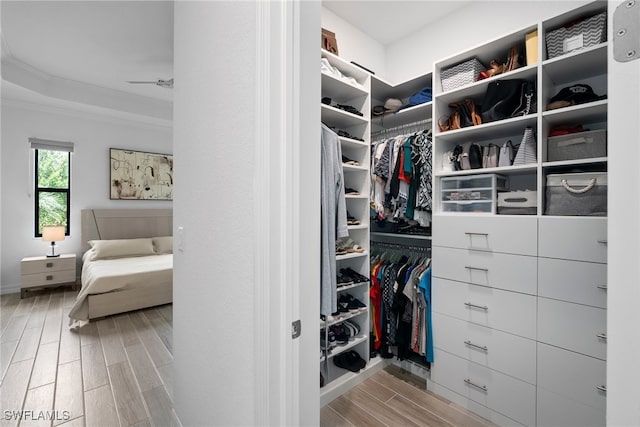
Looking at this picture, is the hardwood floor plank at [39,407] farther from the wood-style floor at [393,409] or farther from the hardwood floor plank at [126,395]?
the wood-style floor at [393,409]

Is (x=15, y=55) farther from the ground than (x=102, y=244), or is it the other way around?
(x=15, y=55)

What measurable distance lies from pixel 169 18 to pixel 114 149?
294 cm

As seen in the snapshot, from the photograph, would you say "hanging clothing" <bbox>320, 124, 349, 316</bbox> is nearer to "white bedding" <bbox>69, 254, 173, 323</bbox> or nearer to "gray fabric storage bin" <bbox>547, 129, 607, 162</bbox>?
"gray fabric storage bin" <bbox>547, 129, 607, 162</bbox>

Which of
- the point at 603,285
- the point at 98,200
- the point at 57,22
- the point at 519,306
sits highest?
the point at 57,22

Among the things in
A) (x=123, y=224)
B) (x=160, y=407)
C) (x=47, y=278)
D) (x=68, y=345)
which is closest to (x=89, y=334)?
(x=68, y=345)

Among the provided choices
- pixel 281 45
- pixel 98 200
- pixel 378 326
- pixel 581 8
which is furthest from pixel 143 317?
pixel 581 8

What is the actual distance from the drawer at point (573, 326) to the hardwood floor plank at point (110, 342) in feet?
9.80

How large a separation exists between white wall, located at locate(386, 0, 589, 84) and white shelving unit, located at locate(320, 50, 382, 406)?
2.26ft

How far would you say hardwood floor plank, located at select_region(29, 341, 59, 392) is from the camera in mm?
2033

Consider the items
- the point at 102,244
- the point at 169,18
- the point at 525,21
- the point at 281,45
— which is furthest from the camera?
the point at 102,244

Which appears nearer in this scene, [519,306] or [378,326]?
[519,306]

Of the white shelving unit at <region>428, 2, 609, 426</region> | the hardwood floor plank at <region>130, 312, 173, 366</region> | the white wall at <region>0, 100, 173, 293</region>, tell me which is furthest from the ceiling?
the hardwood floor plank at <region>130, 312, 173, 366</region>

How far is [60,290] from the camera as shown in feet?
13.4

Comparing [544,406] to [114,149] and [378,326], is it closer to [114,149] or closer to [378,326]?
[378,326]
